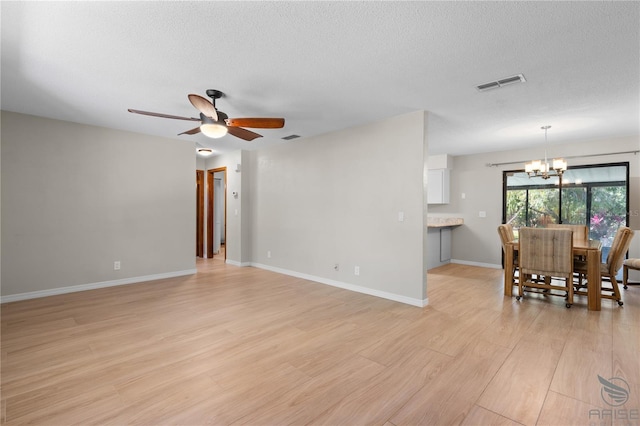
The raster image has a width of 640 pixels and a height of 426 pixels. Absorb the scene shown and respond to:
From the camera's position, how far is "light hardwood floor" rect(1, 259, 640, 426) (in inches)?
70.2

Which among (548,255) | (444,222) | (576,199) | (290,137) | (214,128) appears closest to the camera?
(214,128)

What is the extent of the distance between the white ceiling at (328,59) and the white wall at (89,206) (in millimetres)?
547

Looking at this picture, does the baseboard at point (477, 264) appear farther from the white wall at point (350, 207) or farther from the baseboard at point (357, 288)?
the white wall at point (350, 207)

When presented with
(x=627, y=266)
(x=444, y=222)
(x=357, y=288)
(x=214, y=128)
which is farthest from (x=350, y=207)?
(x=627, y=266)

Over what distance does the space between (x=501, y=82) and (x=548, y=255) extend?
7.39ft

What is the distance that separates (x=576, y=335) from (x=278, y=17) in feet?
12.2

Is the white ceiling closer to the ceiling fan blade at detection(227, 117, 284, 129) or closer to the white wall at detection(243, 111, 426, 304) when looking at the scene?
the ceiling fan blade at detection(227, 117, 284, 129)

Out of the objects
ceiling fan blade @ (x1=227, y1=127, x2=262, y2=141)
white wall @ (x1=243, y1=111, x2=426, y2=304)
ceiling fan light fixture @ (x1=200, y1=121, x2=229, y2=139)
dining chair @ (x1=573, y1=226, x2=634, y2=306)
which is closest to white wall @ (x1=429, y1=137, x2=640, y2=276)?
dining chair @ (x1=573, y1=226, x2=634, y2=306)

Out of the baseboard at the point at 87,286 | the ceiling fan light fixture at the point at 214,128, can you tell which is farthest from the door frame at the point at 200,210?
the ceiling fan light fixture at the point at 214,128

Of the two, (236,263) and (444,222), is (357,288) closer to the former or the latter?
(236,263)

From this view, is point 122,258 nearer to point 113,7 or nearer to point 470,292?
point 113,7

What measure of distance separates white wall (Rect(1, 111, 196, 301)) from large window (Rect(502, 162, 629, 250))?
6332 millimetres

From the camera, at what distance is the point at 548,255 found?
3760 millimetres

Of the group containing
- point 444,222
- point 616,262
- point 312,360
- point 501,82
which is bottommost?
point 312,360
